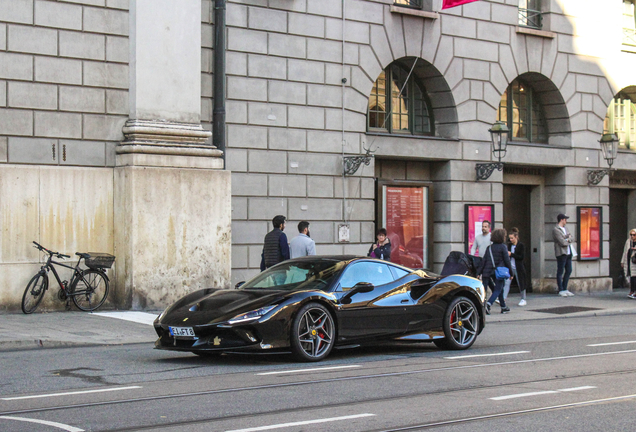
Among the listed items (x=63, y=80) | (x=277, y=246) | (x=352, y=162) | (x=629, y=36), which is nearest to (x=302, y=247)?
(x=277, y=246)

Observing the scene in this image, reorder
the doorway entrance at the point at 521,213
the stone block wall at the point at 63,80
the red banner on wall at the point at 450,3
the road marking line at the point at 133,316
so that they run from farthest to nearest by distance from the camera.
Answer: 1. the doorway entrance at the point at 521,213
2. the red banner on wall at the point at 450,3
3. the stone block wall at the point at 63,80
4. the road marking line at the point at 133,316

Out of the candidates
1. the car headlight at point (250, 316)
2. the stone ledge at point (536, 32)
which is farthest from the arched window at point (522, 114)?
the car headlight at point (250, 316)

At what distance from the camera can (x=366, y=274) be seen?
1149 cm

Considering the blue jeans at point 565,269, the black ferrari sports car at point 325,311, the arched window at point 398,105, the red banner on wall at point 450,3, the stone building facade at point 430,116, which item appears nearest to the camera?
the black ferrari sports car at point 325,311

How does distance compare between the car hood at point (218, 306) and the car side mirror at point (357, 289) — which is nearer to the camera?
the car hood at point (218, 306)

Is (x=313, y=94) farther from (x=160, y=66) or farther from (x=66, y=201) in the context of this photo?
(x=66, y=201)

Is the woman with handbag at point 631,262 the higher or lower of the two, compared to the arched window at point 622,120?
lower

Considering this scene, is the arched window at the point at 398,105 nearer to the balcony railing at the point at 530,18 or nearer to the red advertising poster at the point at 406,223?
the red advertising poster at the point at 406,223

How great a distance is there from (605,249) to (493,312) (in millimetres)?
7775

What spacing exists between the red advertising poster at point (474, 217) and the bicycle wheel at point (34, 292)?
10551mm

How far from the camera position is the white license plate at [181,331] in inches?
404

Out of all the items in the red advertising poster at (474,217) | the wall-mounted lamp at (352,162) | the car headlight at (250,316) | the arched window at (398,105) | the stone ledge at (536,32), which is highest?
the stone ledge at (536,32)

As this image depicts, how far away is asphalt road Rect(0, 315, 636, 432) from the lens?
710cm

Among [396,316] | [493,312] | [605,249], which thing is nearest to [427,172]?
[493,312]
